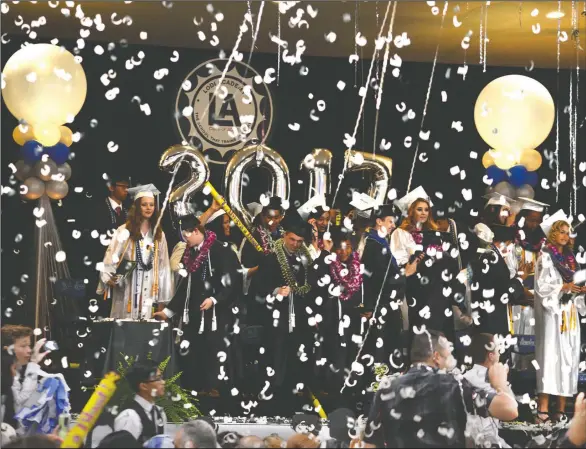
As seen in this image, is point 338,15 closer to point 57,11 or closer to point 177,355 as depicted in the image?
point 57,11

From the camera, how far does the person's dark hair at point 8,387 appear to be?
716cm

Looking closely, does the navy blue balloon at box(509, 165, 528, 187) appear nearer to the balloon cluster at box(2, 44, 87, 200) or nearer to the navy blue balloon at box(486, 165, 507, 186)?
the navy blue balloon at box(486, 165, 507, 186)

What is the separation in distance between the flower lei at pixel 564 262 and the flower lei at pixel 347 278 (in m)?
1.44

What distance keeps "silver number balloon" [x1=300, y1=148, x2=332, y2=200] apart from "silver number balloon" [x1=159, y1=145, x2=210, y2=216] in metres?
1.32

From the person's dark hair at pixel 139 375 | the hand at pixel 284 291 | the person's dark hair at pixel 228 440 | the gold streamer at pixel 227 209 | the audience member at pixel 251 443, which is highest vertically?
the gold streamer at pixel 227 209

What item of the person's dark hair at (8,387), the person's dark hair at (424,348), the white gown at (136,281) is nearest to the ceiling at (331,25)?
the white gown at (136,281)

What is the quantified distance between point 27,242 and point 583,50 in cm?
562

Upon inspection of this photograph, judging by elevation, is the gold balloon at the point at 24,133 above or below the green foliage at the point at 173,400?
above

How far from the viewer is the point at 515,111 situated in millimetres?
9727

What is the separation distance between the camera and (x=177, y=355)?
31.4 ft

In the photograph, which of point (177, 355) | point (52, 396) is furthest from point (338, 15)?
point (52, 396)

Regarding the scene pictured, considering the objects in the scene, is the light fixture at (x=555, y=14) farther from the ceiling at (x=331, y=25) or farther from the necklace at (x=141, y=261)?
the necklace at (x=141, y=261)

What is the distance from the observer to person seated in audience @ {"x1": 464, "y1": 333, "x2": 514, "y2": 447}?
6648 millimetres

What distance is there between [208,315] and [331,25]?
335 cm
